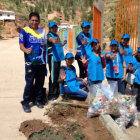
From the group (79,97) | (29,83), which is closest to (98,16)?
(79,97)

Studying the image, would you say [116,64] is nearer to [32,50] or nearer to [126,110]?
[126,110]

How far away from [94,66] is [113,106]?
87cm

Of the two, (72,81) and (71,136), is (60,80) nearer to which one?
(72,81)

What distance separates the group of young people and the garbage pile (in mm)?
485

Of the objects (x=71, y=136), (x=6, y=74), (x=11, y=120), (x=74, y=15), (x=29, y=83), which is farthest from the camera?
(x=74, y=15)

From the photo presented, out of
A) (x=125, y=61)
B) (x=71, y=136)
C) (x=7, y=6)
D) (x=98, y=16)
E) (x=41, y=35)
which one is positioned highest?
(x=7, y=6)

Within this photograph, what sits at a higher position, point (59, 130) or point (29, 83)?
point (29, 83)

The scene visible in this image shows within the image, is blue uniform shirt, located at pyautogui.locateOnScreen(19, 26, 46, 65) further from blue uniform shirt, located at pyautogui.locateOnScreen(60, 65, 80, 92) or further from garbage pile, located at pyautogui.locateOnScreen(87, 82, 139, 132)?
garbage pile, located at pyautogui.locateOnScreen(87, 82, 139, 132)

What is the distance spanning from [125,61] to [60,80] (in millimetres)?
1444

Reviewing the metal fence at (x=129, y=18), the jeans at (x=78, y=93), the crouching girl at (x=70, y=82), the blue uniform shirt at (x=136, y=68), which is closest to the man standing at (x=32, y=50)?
the crouching girl at (x=70, y=82)

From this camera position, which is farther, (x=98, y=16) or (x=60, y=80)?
(x=98, y=16)

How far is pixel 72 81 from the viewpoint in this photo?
4.18m

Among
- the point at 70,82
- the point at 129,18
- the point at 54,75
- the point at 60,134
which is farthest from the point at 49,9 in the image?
the point at 60,134

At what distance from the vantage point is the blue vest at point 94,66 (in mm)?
3779
